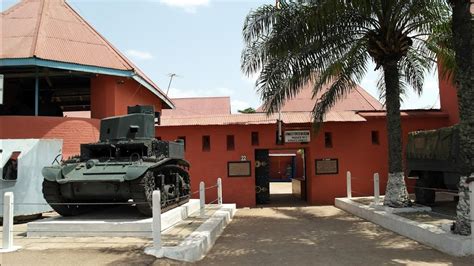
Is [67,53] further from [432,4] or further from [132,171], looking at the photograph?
[432,4]

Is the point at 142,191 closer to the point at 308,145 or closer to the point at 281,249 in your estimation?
the point at 281,249

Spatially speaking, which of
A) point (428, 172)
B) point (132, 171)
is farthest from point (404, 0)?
point (132, 171)

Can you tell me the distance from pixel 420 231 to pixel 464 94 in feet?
9.41

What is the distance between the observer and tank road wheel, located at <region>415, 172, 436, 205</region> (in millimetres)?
13297

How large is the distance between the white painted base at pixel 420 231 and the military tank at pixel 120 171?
5.24 meters

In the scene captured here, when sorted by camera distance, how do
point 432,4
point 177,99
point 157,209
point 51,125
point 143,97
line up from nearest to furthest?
1. point 157,209
2. point 432,4
3. point 51,125
4. point 143,97
5. point 177,99

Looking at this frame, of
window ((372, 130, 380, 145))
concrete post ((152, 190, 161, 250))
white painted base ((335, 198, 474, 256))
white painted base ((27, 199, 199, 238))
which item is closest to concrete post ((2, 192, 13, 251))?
white painted base ((27, 199, 199, 238))

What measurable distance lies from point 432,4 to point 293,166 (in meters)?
26.8

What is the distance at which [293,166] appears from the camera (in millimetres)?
37062

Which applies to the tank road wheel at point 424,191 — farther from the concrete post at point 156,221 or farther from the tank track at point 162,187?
the concrete post at point 156,221

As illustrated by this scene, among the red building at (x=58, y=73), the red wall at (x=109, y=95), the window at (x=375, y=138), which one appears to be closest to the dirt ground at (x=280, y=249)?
the red building at (x=58, y=73)

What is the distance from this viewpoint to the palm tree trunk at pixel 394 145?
12391mm

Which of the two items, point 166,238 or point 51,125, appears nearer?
point 166,238

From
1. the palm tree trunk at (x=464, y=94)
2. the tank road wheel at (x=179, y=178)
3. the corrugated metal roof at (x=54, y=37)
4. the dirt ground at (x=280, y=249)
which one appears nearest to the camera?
the dirt ground at (x=280, y=249)
